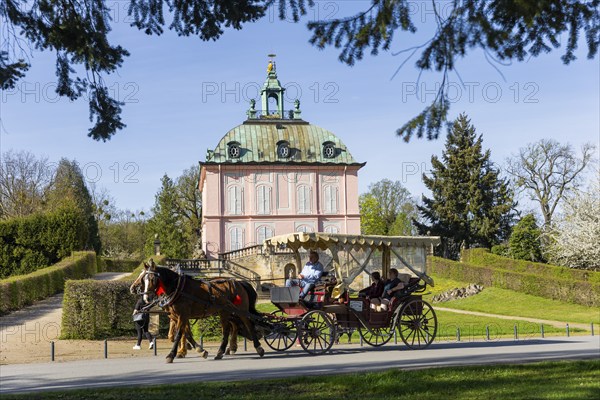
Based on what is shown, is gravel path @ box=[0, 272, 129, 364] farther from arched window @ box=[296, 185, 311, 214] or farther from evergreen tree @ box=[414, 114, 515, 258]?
evergreen tree @ box=[414, 114, 515, 258]

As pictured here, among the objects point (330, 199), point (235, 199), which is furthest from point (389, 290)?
point (330, 199)

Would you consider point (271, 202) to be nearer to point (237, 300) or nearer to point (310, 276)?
point (310, 276)

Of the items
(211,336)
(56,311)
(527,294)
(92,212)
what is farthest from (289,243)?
(92,212)

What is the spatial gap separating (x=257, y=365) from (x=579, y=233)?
3654 centimetres

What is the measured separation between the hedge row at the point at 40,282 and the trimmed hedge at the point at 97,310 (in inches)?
301

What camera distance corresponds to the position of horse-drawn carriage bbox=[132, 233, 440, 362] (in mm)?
14289

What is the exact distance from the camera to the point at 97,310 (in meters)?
20.9

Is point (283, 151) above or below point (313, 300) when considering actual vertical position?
above

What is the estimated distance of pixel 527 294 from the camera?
38688mm

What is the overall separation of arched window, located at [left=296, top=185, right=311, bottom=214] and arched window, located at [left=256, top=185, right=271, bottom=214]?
214 cm

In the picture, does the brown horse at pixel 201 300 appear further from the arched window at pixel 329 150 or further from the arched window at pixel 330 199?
the arched window at pixel 329 150

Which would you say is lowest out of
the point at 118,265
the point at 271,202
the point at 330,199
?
the point at 118,265

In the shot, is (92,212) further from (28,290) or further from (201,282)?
(201,282)

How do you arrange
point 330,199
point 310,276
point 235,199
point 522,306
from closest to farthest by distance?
point 310,276 < point 522,306 < point 235,199 < point 330,199
